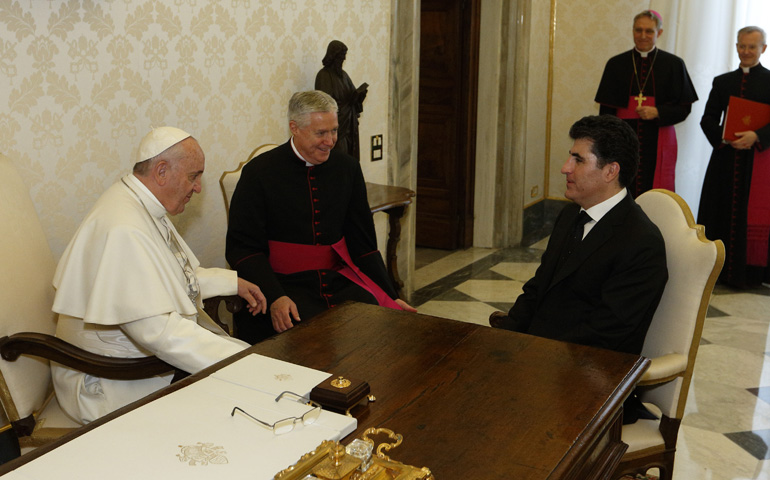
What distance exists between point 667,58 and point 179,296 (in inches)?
191

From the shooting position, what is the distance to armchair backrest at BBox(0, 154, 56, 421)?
7.91 ft

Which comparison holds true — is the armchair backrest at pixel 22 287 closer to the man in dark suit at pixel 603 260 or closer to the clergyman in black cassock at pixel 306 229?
the clergyman in black cassock at pixel 306 229

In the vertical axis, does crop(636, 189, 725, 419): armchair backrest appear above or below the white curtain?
below

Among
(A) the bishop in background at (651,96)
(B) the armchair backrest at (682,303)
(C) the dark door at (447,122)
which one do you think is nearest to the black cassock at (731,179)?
(A) the bishop in background at (651,96)

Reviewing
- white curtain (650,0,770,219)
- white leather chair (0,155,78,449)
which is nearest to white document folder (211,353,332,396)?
white leather chair (0,155,78,449)

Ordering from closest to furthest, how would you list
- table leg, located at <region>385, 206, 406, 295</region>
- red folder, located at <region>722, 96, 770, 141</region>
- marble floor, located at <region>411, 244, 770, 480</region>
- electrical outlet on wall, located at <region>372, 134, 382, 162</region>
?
marble floor, located at <region>411, 244, 770, 480</region> → table leg, located at <region>385, 206, 406, 295</region> → electrical outlet on wall, located at <region>372, 134, 382, 162</region> → red folder, located at <region>722, 96, 770, 141</region>

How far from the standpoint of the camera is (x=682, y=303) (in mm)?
2480

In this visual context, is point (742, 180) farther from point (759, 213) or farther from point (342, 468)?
point (342, 468)

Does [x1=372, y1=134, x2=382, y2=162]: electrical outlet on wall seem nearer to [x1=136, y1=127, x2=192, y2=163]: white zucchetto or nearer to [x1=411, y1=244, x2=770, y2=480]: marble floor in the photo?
[x1=411, y1=244, x2=770, y2=480]: marble floor

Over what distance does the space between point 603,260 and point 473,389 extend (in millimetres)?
875

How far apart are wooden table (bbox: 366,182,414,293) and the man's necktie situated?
1.51m

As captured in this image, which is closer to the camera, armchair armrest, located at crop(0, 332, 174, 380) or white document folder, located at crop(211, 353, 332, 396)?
white document folder, located at crop(211, 353, 332, 396)

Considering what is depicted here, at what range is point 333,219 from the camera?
3.55m

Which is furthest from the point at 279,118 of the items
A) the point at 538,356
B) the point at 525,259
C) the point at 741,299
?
the point at 741,299
